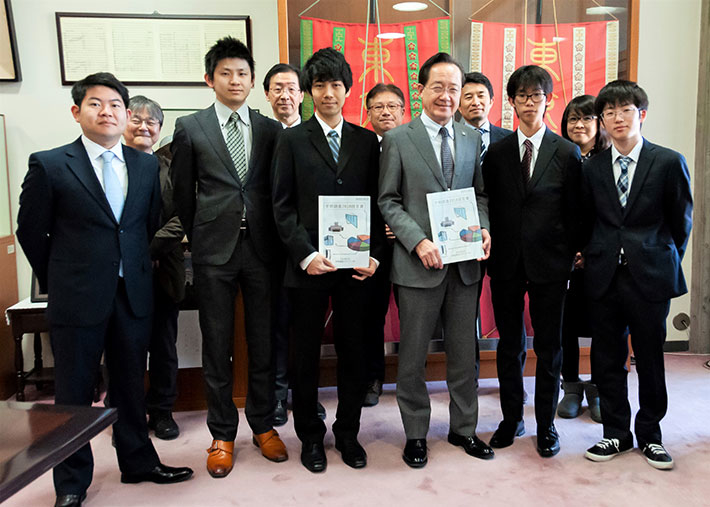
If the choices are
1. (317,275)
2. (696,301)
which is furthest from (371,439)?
(696,301)

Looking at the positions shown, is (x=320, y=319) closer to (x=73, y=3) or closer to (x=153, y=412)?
(x=153, y=412)

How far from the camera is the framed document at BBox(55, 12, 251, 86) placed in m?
3.56

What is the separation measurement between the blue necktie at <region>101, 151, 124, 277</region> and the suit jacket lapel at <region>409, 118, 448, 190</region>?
111 centimetres

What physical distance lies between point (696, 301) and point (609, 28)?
2003 mm

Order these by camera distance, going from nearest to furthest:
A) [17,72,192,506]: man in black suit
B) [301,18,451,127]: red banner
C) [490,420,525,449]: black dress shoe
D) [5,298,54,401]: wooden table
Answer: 1. [17,72,192,506]: man in black suit
2. [490,420,525,449]: black dress shoe
3. [5,298,54,401]: wooden table
4. [301,18,451,127]: red banner

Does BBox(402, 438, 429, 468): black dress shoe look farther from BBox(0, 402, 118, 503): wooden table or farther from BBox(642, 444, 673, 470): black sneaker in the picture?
BBox(0, 402, 118, 503): wooden table

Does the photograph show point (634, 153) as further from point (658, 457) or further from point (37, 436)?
point (37, 436)

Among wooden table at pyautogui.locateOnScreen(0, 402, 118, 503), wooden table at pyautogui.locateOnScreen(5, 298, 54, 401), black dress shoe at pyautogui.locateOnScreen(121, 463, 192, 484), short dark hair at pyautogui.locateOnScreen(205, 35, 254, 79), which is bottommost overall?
black dress shoe at pyautogui.locateOnScreen(121, 463, 192, 484)

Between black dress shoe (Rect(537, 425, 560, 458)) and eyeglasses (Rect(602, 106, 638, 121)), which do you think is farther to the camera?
black dress shoe (Rect(537, 425, 560, 458))

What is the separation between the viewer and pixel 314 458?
7.41 feet

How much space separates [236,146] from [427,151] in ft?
2.46

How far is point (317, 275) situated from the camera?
2.17 m

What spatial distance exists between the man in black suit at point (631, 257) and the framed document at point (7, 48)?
335cm

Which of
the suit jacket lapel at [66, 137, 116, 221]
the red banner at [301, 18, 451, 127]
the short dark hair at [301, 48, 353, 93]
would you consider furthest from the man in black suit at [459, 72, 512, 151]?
the suit jacket lapel at [66, 137, 116, 221]
